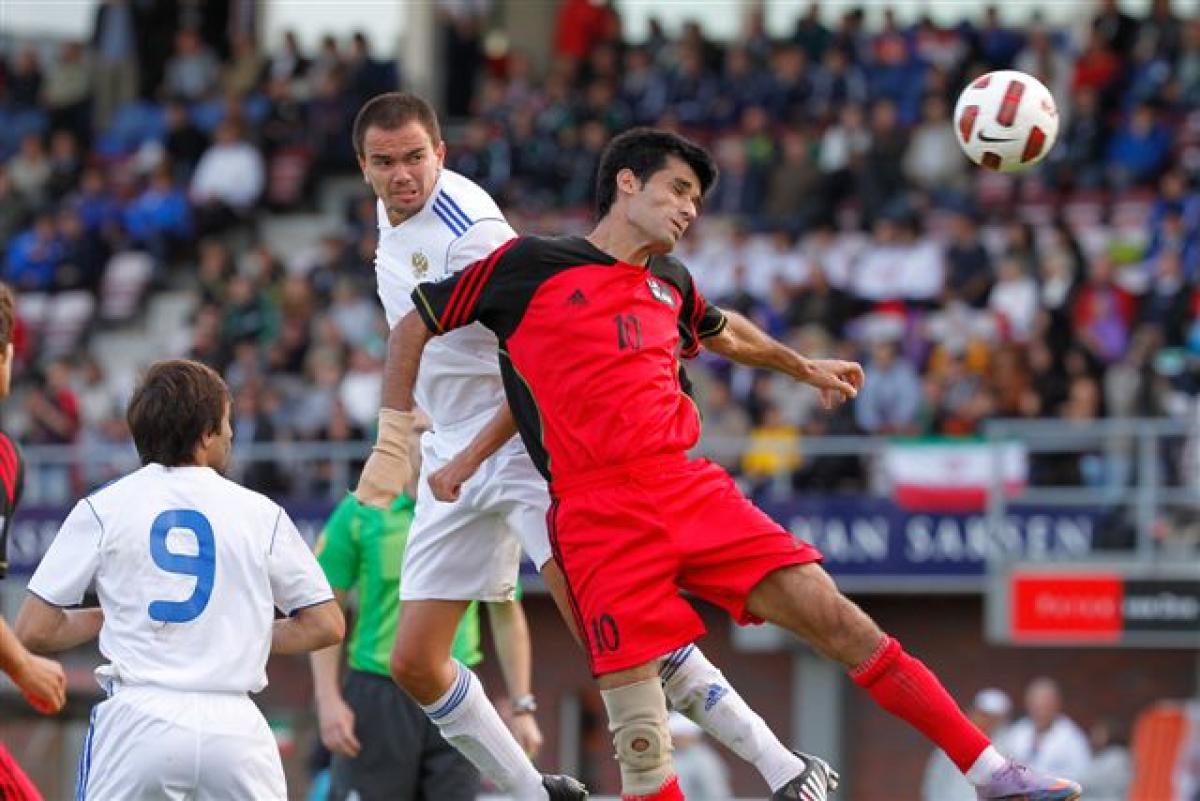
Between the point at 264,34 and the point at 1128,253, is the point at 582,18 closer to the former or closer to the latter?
the point at 264,34

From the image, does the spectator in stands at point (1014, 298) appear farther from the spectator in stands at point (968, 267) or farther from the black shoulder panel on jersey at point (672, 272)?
the black shoulder panel on jersey at point (672, 272)

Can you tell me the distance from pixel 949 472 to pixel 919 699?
1177cm

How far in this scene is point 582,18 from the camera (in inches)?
1115

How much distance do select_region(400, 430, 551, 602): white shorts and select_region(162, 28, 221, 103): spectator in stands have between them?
70.3 feet

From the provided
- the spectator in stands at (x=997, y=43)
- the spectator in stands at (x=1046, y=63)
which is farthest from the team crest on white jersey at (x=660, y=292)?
the spectator in stands at (x=997, y=43)

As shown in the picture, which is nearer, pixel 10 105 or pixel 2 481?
pixel 2 481

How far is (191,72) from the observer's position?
2989cm

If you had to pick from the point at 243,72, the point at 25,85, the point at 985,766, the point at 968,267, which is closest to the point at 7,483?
the point at 985,766

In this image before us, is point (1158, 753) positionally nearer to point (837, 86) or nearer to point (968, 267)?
point (968, 267)

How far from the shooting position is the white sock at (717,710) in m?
8.30

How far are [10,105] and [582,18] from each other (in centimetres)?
725

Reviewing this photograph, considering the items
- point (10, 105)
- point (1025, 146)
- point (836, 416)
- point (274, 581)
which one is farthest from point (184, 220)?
point (274, 581)

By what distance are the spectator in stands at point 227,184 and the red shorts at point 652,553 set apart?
19.9 metres

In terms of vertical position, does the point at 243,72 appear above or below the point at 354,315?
above
